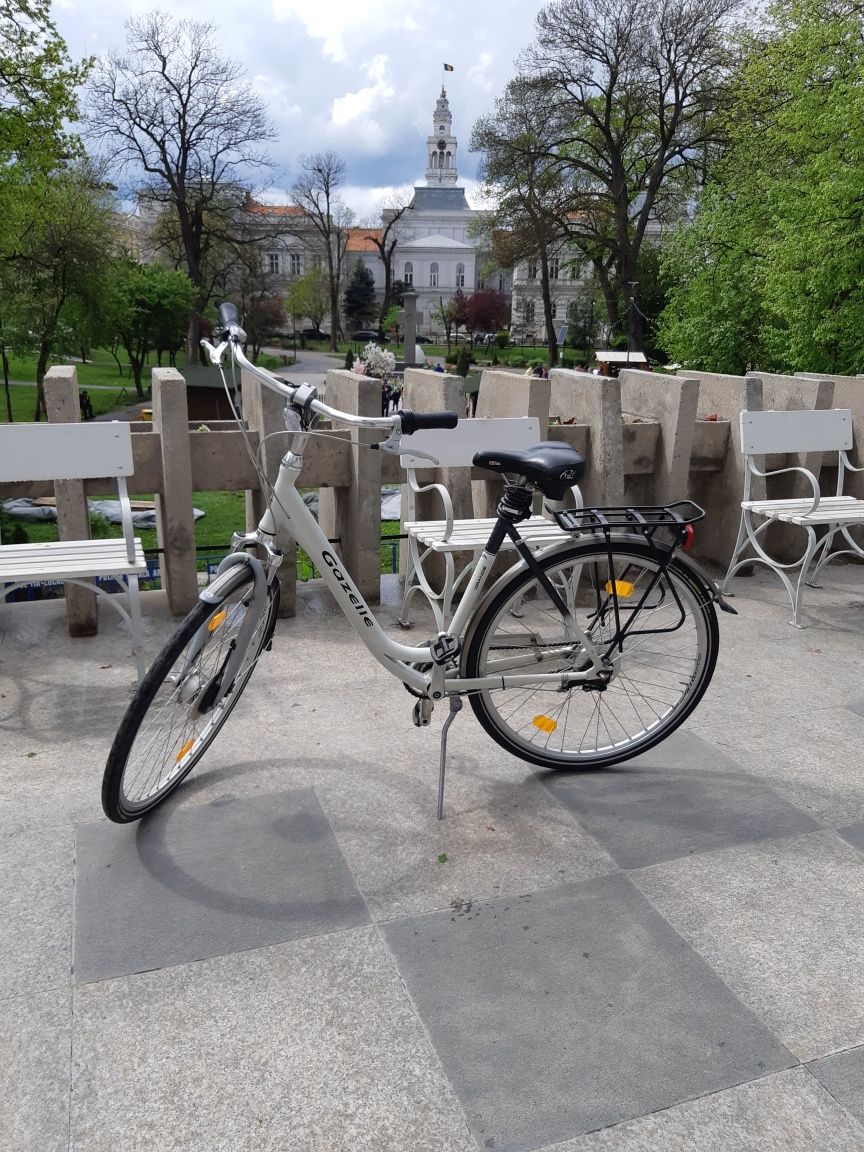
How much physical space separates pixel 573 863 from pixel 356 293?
3545 inches

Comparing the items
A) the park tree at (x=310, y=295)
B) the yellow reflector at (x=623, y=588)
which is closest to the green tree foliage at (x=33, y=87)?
the yellow reflector at (x=623, y=588)

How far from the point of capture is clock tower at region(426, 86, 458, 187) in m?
124

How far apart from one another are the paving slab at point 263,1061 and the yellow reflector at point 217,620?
909 millimetres

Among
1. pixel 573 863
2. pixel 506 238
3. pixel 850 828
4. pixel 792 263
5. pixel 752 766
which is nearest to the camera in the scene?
pixel 573 863

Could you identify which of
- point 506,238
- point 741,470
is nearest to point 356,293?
point 506,238

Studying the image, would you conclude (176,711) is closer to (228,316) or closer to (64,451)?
(228,316)

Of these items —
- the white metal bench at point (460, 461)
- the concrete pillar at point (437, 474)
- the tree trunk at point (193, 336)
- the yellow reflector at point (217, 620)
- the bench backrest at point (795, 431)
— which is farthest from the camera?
the tree trunk at point (193, 336)

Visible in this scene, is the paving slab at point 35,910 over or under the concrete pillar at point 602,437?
under

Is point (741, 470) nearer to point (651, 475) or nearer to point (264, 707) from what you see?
point (651, 475)

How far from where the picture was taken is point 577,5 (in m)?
31.6

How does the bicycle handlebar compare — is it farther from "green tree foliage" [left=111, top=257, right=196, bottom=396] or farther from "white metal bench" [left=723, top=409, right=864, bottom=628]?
"green tree foliage" [left=111, top=257, right=196, bottom=396]

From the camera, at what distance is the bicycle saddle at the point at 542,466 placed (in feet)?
9.30

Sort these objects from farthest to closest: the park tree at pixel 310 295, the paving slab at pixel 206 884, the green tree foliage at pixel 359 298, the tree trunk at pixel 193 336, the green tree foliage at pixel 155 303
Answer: the green tree foliage at pixel 359 298 < the park tree at pixel 310 295 < the tree trunk at pixel 193 336 < the green tree foliage at pixel 155 303 < the paving slab at pixel 206 884

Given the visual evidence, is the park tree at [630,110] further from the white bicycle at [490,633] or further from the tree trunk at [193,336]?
the white bicycle at [490,633]
